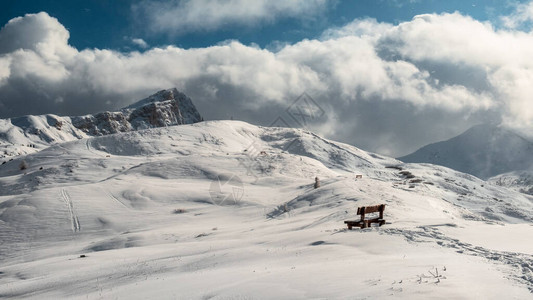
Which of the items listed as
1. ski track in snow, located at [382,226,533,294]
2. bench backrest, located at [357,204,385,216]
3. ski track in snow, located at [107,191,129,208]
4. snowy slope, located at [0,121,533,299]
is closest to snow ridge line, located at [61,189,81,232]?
snowy slope, located at [0,121,533,299]

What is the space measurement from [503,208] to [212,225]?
90.7ft

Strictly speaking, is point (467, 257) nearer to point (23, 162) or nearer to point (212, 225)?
point (212, 225)

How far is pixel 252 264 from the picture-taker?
39.5 feet

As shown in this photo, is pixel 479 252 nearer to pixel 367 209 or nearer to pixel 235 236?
pixel 367 209

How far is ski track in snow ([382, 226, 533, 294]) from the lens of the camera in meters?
8.71

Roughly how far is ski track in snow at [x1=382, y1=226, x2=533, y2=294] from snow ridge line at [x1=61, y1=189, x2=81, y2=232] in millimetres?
18875

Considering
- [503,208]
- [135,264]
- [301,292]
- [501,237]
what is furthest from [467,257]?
[503,208]

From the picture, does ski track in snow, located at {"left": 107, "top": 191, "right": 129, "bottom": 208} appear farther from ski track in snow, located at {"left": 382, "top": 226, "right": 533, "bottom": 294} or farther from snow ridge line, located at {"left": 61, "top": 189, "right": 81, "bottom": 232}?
ski track in snow, located at {"left": 382, "top": 226, "right": 533, "bottom": 294}

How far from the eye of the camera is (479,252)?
37.2ft

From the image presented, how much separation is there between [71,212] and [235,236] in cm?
1383

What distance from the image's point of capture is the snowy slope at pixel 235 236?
9.09 metres

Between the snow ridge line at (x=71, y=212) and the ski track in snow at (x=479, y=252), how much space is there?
61.9 ft

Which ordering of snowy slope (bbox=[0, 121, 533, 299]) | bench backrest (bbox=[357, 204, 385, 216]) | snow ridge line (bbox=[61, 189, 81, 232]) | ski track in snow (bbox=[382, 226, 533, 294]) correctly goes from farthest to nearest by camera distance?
snow ridge line (bbox=[61, 189, 81, 232])
bench backrest (bbox=[357, 204, 385, 216])
snowy slope (bbox=[0, 121, 533, 299])
ski track in snow (bbox=[382, 226, 533, 294])

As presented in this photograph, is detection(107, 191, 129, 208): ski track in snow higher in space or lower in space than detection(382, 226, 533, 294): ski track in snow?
higher
